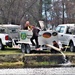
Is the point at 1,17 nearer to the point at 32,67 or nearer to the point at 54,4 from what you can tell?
the point at 54,4

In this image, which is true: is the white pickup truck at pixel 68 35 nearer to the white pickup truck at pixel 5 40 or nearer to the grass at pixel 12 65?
the white pickup truck at pixel 5 40

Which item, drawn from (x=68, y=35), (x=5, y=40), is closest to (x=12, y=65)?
(x=68, y=35)

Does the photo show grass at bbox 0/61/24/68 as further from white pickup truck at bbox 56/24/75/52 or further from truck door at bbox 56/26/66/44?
truck door at bbox 56/26/66/44

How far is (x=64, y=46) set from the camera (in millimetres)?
23266

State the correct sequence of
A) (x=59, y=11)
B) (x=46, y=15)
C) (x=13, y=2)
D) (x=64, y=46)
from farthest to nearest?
(x=46, y=15) → (x=59, y=11) → (x=13, y=2) → (x=64, y=46)

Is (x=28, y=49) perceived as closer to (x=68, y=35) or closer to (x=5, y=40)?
(x=5, y=40)

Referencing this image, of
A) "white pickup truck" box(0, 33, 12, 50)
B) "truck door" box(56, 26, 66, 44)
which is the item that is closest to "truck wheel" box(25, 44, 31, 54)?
"white pickup truck" box(0, 33, 12, 50)

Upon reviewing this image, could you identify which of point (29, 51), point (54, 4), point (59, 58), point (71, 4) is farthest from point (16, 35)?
point (54, 4)

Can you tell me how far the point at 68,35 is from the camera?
22.1 m

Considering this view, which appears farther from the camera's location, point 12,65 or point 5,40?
point 5,40

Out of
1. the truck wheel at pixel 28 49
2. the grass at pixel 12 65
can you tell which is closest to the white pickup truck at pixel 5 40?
the truck wheel at pixel 28 49

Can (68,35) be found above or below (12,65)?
above

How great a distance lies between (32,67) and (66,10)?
A: 127ft

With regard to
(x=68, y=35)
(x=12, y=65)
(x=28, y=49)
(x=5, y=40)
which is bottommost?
(x=28, y=49)
